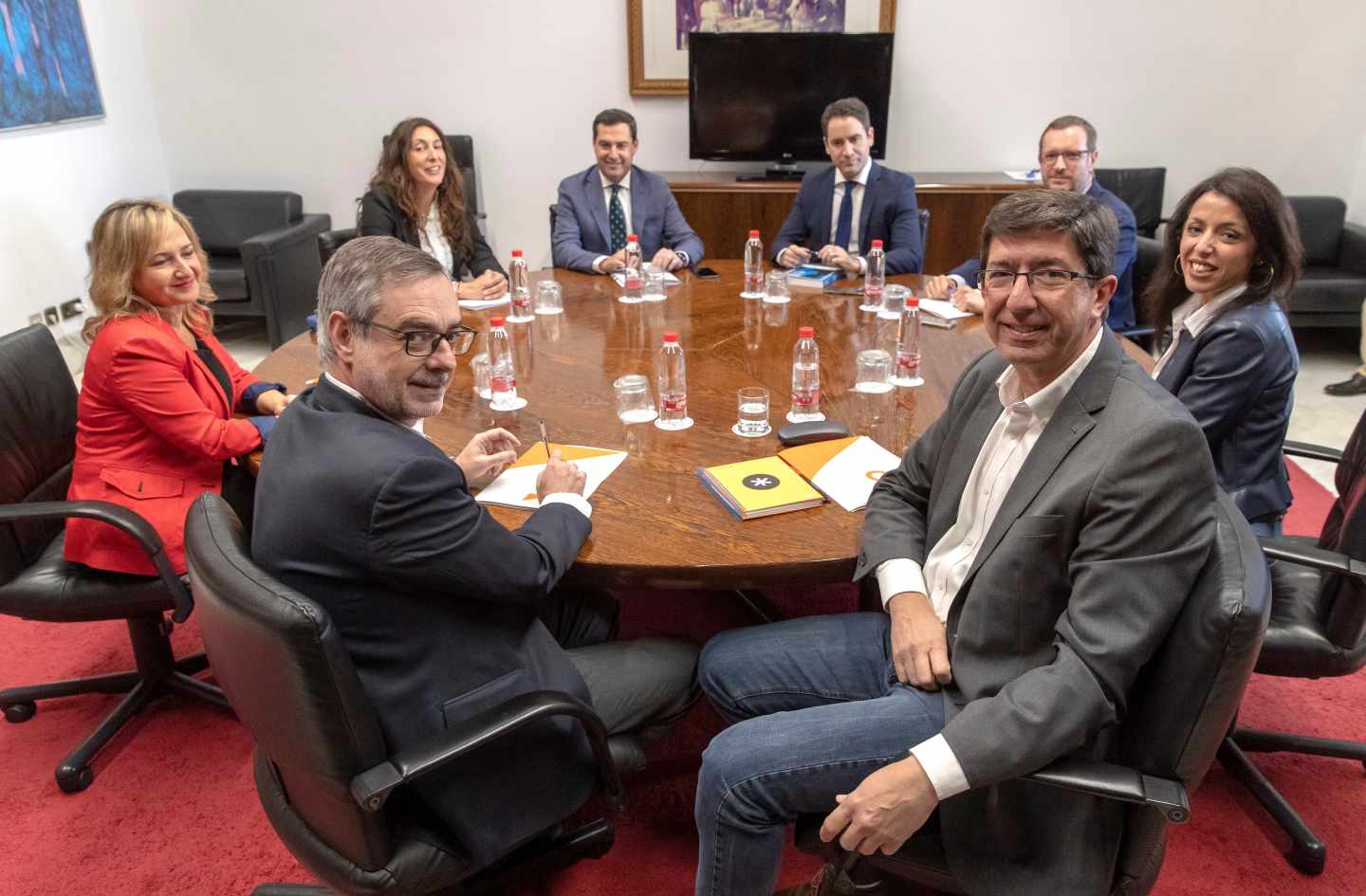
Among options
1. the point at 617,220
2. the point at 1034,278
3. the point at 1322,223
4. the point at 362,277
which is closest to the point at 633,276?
the point at 617,220

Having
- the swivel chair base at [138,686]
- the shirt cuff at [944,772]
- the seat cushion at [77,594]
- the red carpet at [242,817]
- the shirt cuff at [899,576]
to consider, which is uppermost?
the shirt cuff at [899,576]

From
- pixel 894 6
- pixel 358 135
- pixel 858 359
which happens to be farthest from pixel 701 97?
pixel 858 359

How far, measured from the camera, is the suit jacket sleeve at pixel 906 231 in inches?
146

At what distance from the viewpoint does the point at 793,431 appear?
201cm

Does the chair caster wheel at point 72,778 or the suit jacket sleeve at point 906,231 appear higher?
the suit jacket sleeve at point 906,231

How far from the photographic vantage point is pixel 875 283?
10.4 feet

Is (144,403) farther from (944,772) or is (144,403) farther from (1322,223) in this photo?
(1322,223)

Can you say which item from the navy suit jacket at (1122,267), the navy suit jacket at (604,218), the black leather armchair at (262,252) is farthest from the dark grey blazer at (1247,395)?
the black leather armchair at (262,252)

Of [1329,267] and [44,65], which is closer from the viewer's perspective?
[44,65]

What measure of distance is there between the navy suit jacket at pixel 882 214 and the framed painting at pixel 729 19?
1.60 meters

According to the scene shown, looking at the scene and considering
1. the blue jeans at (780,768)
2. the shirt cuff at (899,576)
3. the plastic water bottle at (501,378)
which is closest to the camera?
the blue jeans at (780,768)

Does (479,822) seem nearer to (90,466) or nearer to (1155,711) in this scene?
(1155,711)

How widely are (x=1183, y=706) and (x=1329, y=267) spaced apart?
15.8 ft

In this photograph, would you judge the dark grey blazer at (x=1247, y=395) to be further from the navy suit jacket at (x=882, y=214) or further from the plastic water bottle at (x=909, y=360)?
the navy suit jacket at (x=882, y=214)
